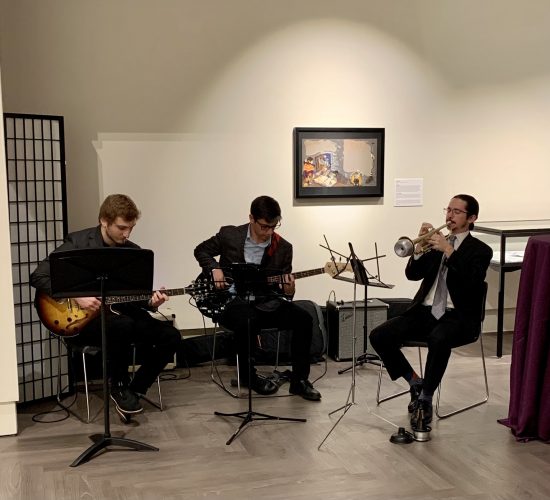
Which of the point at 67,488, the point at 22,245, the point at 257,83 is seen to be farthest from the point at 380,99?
the point at 67,488

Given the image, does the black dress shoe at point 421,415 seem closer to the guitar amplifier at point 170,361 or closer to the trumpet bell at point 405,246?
the trumpet bell at point 405,246

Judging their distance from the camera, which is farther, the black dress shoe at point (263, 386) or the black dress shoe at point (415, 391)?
the black dress shoe at point (263, 386)

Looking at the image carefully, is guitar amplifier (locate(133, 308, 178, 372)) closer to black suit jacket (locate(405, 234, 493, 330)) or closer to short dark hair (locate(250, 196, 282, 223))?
short dark hair (locate(250, 196, 282, 223))

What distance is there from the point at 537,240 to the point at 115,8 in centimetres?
345

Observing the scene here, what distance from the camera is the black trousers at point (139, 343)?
444 cm

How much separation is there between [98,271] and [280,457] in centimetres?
135

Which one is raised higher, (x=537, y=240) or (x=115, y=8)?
(x=115, y=8)

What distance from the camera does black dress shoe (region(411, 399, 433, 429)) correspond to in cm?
407

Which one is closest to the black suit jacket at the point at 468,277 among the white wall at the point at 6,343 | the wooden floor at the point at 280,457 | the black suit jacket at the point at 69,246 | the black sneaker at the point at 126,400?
the wooden floor at the point at 280,457

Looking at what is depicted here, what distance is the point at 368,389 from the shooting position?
5016 mm

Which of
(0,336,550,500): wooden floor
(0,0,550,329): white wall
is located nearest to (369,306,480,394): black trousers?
(0,336,550,500): wooden floor

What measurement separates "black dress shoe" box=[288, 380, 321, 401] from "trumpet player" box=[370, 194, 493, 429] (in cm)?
59

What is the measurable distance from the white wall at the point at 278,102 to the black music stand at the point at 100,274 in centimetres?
188

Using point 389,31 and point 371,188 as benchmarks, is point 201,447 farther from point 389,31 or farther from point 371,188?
point 389,31
